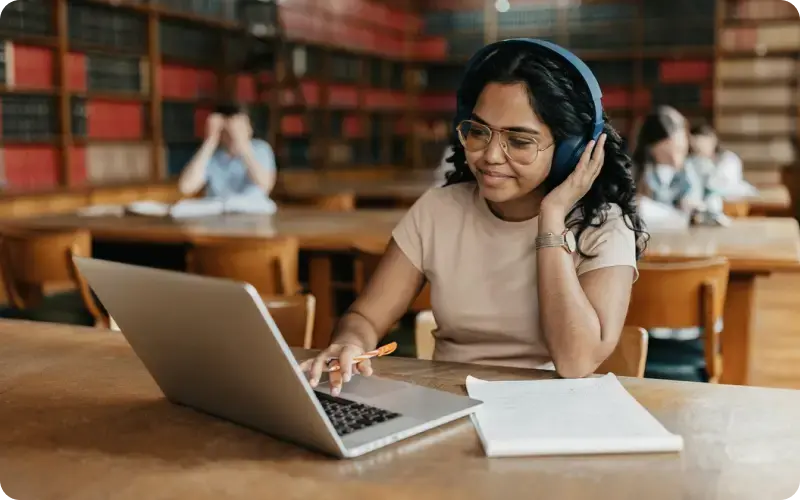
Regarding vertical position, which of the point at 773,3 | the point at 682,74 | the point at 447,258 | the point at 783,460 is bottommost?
the point at 783,460

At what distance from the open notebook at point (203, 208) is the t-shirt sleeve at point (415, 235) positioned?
2.25 meters

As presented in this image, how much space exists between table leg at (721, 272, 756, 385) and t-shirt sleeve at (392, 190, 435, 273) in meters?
1.35

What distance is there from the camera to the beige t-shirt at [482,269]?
1.63 meters

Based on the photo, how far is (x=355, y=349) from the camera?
1336 mm

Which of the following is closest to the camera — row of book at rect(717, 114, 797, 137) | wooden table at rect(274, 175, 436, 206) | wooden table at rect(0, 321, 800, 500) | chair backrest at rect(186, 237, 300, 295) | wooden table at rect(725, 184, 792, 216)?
wooden table at rect(0, 321, 800, 500)

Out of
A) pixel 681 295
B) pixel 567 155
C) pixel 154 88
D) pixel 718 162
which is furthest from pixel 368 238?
pixel 154 88

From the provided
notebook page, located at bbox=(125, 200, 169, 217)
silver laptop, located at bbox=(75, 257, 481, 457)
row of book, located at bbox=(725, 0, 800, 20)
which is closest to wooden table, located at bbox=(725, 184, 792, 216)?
notebook page, located at bbox=(125, 200, 169, 217)

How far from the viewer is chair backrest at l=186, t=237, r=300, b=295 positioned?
9.62 ft

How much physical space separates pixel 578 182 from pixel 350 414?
2.14 feet

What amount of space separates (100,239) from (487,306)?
222 centimetres

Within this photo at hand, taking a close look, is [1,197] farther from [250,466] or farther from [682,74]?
[682,74]

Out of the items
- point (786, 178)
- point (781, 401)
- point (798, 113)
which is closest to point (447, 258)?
point (781, 401)

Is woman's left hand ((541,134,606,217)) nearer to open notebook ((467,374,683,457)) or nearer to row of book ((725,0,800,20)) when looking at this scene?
open notebook ((467,374,683,457))

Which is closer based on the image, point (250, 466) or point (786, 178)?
point (250, 466)
